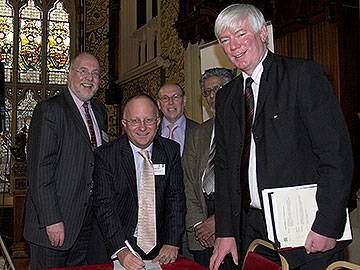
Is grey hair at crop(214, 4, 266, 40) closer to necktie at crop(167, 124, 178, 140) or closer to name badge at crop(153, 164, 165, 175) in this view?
name badge at crop(153, 164, 165, 175)

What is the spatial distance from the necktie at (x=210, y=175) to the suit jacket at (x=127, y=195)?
0.32 metres

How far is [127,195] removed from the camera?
256 centimetres

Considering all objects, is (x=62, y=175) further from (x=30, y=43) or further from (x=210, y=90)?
(x=30, y=43)

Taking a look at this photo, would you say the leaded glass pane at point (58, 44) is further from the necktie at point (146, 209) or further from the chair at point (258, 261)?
the chair at point (258, 261)

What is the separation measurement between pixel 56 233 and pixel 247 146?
1.32 m

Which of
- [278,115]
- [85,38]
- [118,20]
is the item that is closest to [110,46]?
[118,20]

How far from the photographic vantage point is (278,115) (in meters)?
1.93

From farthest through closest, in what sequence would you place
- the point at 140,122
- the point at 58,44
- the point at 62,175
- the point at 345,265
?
the point at 58,44 < the point at 62,175 < the point at 140,122 < the point at 345,265

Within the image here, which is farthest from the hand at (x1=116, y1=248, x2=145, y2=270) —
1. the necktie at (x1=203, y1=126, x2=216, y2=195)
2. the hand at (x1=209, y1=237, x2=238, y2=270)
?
the necktie at (x1=203, y1=126, x2=216, y2=195)

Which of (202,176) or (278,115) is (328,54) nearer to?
(202,176)

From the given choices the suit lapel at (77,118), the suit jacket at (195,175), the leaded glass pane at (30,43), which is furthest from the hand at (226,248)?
the leaded glass pane at (30,43)

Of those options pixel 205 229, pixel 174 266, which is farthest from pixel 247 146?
pixel 205 229

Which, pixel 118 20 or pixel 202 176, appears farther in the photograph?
pixel 118 20

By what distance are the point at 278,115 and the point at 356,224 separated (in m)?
2.56
